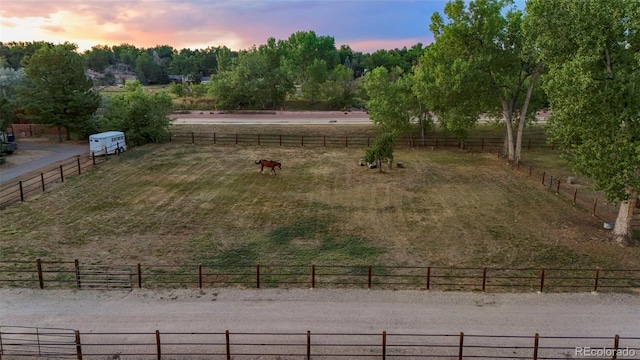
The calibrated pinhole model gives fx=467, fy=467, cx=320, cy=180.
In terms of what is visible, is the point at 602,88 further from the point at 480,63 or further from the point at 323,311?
the point at 480,63

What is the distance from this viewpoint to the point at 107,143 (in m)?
33.9

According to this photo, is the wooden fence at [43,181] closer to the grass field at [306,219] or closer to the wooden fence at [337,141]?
the grass field at [306,219]

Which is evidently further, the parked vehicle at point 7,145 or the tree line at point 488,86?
the parked vehicle at point 7,145

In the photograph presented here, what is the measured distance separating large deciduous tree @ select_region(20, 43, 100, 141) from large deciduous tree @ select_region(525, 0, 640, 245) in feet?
118

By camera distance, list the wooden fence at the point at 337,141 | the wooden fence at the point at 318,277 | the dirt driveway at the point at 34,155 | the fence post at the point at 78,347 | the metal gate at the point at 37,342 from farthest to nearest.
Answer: the wooden fence at the point at 337,141 → the dirt driveway at the point at 34,155 → the wooden fence at the point at 318,277 → the metal gate at the point at 37,342 → the fence post at the point at 78,347

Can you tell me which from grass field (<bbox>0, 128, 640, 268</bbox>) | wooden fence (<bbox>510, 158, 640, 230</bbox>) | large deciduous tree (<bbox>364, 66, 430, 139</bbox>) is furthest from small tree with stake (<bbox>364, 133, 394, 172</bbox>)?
large deciduous tree (<bbox>364, 66, 430, 139</bbox>)

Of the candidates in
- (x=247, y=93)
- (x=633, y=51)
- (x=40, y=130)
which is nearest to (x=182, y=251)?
(x=633, y=51)

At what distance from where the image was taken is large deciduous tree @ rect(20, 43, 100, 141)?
38125mm

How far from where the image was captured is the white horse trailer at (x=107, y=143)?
109ft

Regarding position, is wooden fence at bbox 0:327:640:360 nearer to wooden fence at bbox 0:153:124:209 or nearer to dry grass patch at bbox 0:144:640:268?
dry grass patch at bbox 0:144:640:268

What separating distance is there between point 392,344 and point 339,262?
5.13 m

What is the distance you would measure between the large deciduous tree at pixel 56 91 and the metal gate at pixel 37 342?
1222 inches

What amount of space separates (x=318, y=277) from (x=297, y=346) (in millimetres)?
3858

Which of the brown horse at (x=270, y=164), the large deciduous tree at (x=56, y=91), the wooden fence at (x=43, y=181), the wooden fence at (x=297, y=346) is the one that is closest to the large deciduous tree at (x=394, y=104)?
the brown horse at (x=270, y=164)
